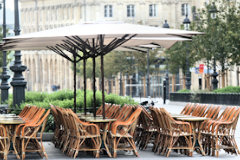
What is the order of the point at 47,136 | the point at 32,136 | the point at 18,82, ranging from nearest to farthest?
the point at 32,136 < the point at 47,136 < the point at 18,82

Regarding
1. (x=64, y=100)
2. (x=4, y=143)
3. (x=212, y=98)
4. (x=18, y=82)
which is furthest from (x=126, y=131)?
(x=212, y=98)

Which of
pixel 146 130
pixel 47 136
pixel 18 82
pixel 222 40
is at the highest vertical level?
pixel 222 40

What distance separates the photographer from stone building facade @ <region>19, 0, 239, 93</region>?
113 m

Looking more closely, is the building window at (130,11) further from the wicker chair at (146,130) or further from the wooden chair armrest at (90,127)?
the wooden chair armrest at (90,127)

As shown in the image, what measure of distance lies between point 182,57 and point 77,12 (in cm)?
5899

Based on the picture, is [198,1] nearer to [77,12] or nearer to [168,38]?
[77,12]

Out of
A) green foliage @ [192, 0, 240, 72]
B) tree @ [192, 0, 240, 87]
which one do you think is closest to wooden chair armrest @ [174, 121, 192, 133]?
green foliage @ [192, 0, 240, 72]

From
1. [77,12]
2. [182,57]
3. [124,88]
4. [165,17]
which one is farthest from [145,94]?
[77,12]

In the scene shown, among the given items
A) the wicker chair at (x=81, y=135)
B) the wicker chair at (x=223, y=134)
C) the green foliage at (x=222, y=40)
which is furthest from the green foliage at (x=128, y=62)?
the wicker chair at (x=81, y=135)

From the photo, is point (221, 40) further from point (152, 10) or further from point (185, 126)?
point (152, 10)

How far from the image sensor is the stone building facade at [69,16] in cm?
11294

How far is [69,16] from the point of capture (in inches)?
4850

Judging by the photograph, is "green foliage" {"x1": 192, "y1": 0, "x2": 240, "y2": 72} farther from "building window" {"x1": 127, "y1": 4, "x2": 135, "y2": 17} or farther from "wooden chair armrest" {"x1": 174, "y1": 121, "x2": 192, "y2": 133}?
"building window" {"x1": 127, "y1": 4, "x2": 135, "y2": 17}

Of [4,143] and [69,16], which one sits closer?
[4,143]
